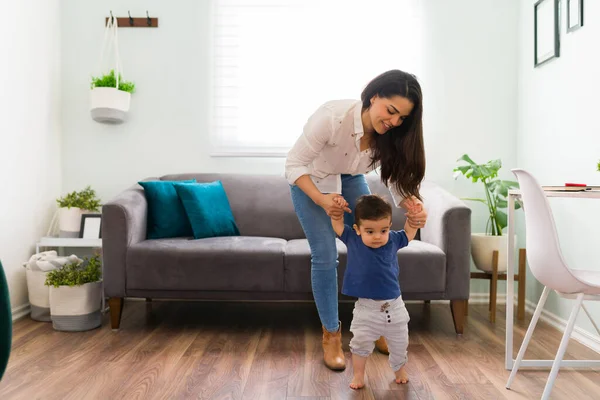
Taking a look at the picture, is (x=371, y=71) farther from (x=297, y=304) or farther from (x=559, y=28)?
(x=297, y=304)

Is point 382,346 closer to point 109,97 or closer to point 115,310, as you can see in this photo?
point 115,310

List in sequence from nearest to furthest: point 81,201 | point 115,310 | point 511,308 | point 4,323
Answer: point 4,323, point 511,308, point 115,310, point 81,201

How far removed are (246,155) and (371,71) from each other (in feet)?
3.19

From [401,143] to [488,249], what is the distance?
1497 mm

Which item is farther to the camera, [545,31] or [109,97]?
[109,97]

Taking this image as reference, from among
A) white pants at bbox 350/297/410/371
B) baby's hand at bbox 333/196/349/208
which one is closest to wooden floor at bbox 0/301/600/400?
white pants at bbox 350/297/410/371

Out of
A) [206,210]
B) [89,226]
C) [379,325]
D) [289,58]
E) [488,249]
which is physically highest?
[289,58]

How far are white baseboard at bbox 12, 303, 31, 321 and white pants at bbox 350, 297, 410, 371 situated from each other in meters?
1.97

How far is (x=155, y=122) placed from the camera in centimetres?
350

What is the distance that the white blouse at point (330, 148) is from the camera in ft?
6.08

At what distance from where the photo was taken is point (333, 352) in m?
2.14

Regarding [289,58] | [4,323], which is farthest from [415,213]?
[289,58]

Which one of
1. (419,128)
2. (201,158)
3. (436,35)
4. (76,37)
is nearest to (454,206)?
(419,128)

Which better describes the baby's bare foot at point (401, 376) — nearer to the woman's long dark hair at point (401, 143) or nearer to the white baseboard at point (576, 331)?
the woman's long dark hair at point (401, 143)
